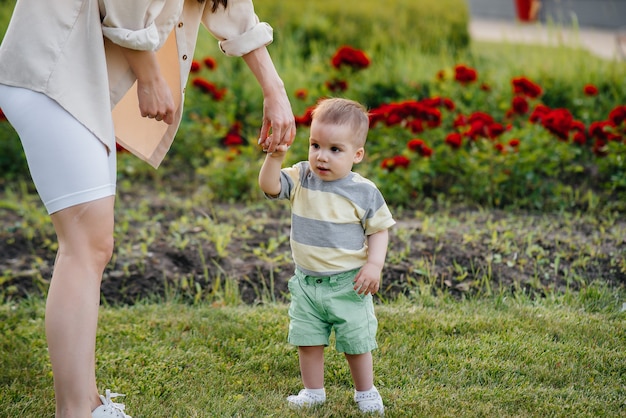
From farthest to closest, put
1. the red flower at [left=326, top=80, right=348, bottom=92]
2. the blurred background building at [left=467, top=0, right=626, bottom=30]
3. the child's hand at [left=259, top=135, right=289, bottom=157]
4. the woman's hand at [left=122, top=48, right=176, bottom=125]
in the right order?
the blurred background building at [left=467, top=0, right=626, bottom=30]
the red flower at [left=326, top=80, right=348, bottom=92]
the child's hand at [left=259, top=135, right=289, bottom=157]
the woman's hand at [left=122, top=48, right=176, bottom=125]

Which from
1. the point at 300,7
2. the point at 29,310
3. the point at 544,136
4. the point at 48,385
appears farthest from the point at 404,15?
the point at 48,385

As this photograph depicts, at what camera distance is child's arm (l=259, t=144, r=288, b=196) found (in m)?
2.57

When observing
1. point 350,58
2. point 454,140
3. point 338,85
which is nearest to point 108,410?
point 454,140

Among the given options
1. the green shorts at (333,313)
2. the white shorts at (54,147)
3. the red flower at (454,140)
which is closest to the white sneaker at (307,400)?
the green shorts at (333,313)

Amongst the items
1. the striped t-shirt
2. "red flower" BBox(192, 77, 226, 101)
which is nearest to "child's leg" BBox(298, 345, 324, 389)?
the striped t-shirt

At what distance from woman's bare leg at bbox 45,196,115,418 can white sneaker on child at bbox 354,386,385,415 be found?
3.32ft

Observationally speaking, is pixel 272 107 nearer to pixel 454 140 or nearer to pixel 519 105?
pixel 454 140

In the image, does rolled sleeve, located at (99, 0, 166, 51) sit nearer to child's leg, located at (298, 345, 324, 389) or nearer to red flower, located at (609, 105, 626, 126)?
child's leg, located at (298, 345, 324, 389)

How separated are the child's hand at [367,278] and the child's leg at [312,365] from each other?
0.30m

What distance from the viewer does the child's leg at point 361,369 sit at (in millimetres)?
2742

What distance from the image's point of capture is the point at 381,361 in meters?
3.17

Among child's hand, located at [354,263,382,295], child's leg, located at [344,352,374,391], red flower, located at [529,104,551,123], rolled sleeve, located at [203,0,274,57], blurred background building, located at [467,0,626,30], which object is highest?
blurred background building, located at [467,0,626,30]

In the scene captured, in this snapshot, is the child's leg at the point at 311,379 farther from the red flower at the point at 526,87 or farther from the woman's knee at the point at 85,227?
the red flower at the point at 526,87

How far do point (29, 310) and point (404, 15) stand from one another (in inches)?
259
